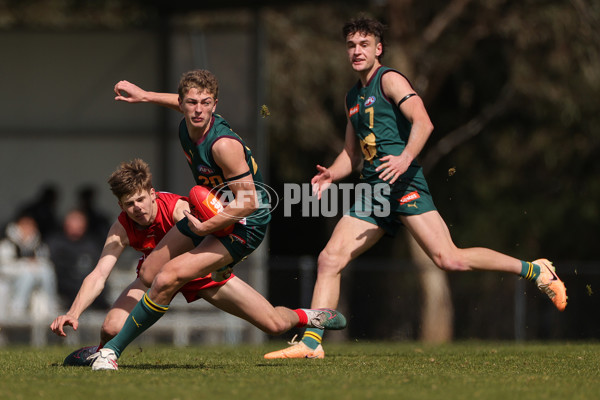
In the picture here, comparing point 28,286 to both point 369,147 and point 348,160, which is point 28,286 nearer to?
point 348,160

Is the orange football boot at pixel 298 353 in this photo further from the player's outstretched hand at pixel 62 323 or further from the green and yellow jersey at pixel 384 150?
the player's outstretched hand at pixel 62 323

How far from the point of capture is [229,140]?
725 centimetres

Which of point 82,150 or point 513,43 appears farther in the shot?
point 513,43

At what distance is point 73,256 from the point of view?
14.7 m

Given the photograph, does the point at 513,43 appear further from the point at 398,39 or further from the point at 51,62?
the point at 51,62

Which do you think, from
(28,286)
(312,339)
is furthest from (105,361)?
(28,286)

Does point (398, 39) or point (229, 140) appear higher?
point (398, 39)

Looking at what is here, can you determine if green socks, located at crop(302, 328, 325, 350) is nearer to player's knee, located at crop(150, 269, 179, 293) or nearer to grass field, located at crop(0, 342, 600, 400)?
grass field, located at crop(0, 342, 600, 400)

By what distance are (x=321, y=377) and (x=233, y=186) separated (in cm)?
148

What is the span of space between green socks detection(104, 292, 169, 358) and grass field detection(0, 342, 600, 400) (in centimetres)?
22

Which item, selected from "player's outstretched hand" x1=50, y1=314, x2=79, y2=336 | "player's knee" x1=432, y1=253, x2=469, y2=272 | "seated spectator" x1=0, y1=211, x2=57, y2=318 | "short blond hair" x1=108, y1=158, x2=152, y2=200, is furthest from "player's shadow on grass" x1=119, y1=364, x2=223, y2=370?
"seated spectator" x1=0, y1=211, x2=57, y2=318

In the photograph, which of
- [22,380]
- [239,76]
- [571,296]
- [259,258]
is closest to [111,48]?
[239,76]

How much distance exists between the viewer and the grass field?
6078 millimetres

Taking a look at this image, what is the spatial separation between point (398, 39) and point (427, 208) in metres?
15.0
